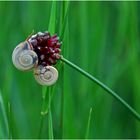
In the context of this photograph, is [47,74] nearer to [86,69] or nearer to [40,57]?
[40,57]

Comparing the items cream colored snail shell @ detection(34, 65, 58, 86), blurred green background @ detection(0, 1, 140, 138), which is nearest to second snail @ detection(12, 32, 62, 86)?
cream colored snail shell @ detection(34, 65, 58, 86)

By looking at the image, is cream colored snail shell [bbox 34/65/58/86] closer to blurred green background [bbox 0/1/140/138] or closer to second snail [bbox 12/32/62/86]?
second snail [bbox 12/32/62/86]

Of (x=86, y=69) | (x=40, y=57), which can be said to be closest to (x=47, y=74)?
(x=40, y=57)

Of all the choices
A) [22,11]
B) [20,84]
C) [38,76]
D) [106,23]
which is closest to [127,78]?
[106,23]

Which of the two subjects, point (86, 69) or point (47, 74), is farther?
point (86, 69)

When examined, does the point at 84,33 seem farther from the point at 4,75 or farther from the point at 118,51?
the point at 4,75
